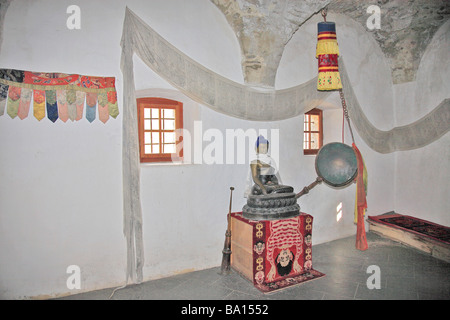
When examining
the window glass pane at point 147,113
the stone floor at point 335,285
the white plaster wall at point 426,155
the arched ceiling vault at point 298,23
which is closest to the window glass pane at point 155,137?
the window glass pane at point 147,113

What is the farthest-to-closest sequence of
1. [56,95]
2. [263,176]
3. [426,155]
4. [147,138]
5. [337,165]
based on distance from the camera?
[426,155]
[147,138]
[337,165]
[263,176]
[56,95]

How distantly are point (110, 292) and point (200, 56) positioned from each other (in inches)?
131

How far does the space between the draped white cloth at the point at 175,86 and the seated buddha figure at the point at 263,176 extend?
66 cm

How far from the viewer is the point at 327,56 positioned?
16.9 feet

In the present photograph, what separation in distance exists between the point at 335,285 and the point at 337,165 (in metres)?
1.61

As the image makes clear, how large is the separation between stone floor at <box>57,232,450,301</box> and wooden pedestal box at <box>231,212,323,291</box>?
0.20 metres

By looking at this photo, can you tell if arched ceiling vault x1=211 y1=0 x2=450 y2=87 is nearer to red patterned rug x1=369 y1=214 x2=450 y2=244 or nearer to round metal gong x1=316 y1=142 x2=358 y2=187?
round metal gong x1=316 y1=142 x2=358 y2=187

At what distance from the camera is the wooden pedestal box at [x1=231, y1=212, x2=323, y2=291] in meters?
4.09

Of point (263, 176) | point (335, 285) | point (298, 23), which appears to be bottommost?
point (335, 285)

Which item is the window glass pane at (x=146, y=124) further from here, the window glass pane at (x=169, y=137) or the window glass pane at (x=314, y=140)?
the window glass pane at (x=314, y=140)

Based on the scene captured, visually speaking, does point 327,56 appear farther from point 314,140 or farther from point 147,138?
point 147,138

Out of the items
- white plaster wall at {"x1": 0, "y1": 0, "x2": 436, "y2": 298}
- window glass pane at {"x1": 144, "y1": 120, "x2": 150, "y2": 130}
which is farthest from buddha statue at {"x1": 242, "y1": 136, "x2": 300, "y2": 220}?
window glass pane at {"x1": 144, "y1": 120, "x2": 150, "y2": 130}

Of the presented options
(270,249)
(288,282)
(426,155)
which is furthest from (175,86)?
(426,155)
